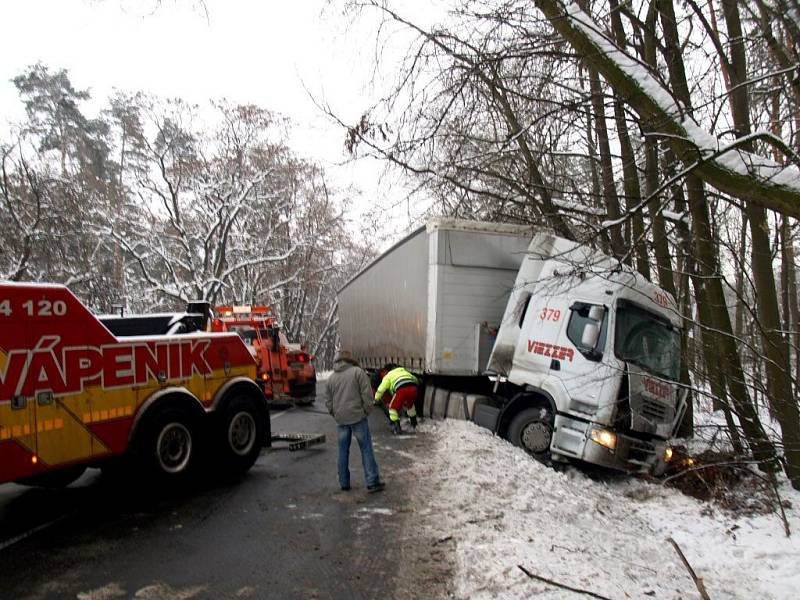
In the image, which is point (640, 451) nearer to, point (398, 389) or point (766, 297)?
point (766, 297)

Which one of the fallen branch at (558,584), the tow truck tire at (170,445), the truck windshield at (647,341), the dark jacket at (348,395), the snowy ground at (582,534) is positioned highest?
the truck windshield at (647,341)

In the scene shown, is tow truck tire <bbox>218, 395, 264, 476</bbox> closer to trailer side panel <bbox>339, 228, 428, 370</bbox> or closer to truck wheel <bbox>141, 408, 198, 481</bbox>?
truck wheel <bbox>141, 408, 198, 481</bbox>

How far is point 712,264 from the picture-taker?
28.5 feet

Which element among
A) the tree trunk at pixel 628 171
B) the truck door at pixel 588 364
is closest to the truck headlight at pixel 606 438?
the truck door at pixel 588 364

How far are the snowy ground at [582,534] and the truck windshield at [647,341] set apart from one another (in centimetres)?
166

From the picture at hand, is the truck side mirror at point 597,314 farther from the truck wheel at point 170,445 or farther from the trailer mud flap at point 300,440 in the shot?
the truck wheel at point 170,445

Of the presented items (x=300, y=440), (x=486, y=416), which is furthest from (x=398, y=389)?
(x=300, y=440)

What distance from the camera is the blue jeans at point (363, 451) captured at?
671 cm

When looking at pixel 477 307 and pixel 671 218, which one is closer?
pixel 671 218

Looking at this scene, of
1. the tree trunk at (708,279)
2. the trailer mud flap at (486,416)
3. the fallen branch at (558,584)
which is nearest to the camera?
the fallen branch at (558,584)

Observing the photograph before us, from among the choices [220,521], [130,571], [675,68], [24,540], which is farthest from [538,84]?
[24,540]

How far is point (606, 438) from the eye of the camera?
7.98m

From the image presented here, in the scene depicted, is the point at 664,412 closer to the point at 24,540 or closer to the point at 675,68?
the point at 675,68

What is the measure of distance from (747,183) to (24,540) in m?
6.02
